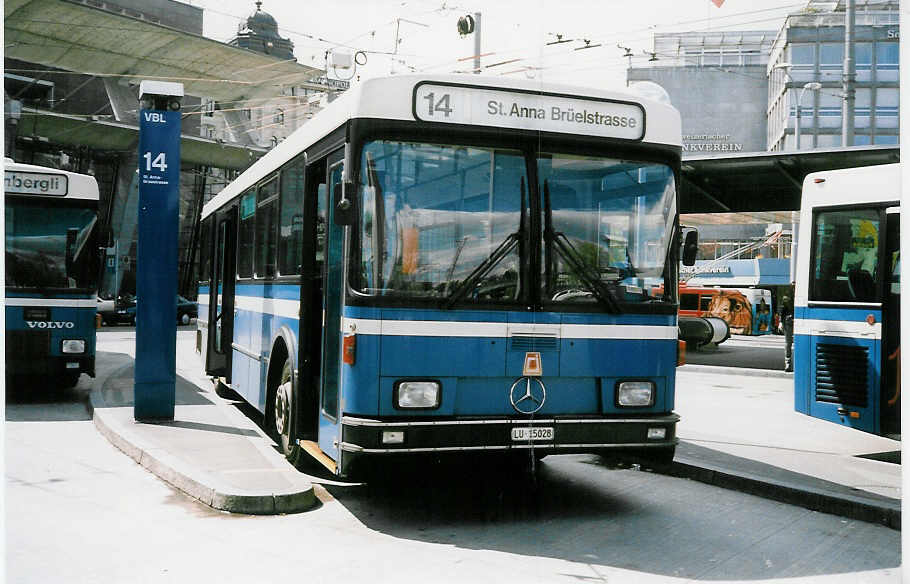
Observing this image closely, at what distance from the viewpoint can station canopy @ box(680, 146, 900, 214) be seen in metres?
17.8

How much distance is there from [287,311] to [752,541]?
423cm

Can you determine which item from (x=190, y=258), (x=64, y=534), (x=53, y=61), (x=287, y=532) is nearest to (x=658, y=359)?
(x=287, y=532)

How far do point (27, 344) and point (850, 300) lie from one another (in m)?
9.61

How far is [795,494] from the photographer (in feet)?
24.8

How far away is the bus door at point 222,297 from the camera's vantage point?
38.4 feet

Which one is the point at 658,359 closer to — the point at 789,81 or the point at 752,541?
the point at 752,541

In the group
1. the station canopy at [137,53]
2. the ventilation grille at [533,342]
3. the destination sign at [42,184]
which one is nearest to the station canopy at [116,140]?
the destination sign at [42,184]

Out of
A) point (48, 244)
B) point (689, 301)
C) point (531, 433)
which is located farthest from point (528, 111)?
point (689, 301)

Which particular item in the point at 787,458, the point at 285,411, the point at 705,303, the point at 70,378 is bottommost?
the point at 787,458

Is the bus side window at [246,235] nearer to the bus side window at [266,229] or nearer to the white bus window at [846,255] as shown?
the bus side window at [266,229]

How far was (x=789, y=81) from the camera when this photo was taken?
8.77 m

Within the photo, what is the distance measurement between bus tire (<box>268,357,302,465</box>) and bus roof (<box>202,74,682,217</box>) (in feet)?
6.71

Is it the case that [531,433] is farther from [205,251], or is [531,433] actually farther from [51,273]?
[205,251]

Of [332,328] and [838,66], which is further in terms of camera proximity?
[838,66]
